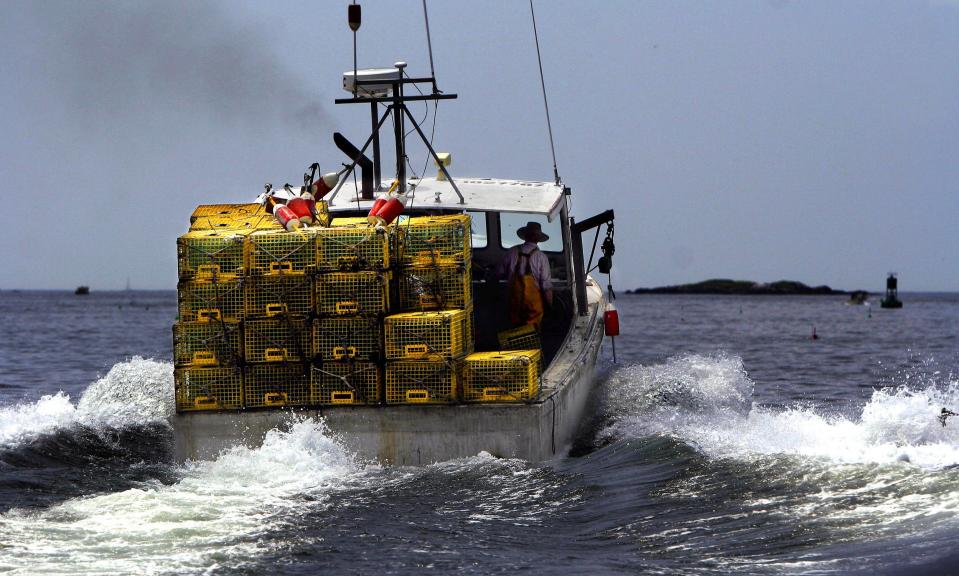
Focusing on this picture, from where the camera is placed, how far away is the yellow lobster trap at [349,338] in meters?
9.87

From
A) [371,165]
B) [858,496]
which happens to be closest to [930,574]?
[858,496]

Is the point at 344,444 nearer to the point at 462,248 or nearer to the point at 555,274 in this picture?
the point at 462,248

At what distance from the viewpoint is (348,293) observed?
9844mm

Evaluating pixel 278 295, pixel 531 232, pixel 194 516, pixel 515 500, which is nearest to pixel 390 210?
pixel 278 295

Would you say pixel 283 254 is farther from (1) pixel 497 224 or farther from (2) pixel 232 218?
(1) pixel 497 224

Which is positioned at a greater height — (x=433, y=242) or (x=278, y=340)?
(x=433, y=242)

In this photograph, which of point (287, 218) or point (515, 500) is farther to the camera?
point (287, 218)

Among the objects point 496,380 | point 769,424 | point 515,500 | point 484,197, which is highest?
point 484,197

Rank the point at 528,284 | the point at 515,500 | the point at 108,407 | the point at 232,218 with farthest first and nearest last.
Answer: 1. the point at 108,407
2. the point at 528,284
3. the point at 232,218
4. the point at 515,500

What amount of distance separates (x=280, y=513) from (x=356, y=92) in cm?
558

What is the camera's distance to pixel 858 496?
8.23 m

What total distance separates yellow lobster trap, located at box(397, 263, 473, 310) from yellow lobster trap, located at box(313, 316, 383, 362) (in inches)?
24.6

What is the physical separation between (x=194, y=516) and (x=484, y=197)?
238 inches

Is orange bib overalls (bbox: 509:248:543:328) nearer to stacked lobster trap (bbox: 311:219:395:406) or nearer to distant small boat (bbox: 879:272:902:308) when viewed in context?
stacked lobster trap (bbox: 311:219:395:406)
